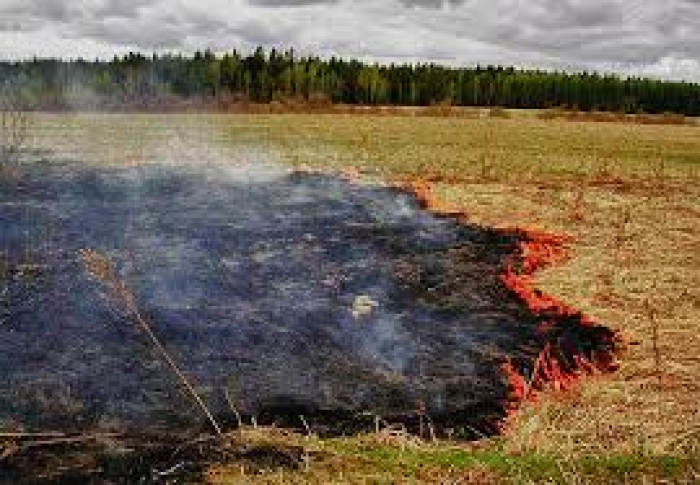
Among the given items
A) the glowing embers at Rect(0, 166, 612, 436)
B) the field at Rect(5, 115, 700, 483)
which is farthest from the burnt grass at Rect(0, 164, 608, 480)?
the field at Rect(5, 115, 700, 483)

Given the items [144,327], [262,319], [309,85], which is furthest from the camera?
[309,85]

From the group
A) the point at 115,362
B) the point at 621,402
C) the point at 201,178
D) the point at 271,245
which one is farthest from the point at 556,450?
the point at 201,178

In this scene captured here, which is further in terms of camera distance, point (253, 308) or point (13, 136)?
point (13, 136)

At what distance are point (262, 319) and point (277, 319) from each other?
0.46 ft

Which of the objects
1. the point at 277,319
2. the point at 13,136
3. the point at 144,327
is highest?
the point at 13,136

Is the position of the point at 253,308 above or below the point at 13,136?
below

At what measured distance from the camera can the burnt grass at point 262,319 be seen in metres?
6.53

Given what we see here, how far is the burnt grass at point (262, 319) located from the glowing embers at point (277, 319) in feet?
0.08

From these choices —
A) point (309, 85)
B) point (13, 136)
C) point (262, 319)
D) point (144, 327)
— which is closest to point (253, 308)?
point (262, 319)

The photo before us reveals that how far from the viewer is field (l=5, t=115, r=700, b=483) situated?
5184mm

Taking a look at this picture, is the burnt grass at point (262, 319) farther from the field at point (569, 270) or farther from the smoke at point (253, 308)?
the field at point (569, 270)

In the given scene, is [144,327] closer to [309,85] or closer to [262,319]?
[262,319]

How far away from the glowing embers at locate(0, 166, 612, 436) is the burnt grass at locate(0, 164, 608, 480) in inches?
0.9

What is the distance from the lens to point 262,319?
8609 mm
